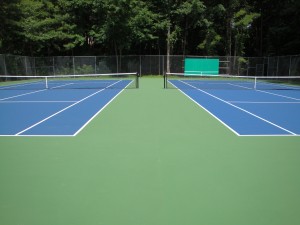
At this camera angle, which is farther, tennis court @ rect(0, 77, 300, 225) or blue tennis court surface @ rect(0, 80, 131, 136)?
blue tennis court surface @ rect(0, 80, 131, 136)

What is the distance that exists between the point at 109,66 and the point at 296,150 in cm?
3277

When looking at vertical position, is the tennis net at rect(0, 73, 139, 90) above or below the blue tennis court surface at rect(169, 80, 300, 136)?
below

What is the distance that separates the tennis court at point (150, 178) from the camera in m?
3.90

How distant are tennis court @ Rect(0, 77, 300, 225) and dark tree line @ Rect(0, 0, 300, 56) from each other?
31.4 m

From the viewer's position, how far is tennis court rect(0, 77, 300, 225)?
390cm

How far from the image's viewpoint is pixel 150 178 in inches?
198

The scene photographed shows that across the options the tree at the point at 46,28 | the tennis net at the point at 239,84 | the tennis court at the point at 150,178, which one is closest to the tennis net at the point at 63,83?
the tennis net at the point at 239,84

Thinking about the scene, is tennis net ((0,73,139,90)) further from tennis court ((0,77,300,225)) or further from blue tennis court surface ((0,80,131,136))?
tennis court ((0,77,300,225))

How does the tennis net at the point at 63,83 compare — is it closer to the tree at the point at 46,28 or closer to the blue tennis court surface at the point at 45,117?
the blue tennis court surface at the point at 45,117

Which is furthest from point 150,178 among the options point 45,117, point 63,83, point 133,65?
point 133,65

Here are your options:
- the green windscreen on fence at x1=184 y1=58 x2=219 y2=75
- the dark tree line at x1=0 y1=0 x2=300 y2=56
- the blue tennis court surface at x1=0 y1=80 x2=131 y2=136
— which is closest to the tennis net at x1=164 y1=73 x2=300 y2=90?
the green windscreen on fence at x1=184 y1=58 x2=219 y2=75

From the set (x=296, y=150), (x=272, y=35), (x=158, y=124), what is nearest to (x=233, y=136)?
(x=296, y=150)

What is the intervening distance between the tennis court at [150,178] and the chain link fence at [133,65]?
94.4 ft

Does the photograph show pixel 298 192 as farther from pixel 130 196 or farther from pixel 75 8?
pixel 75 8
